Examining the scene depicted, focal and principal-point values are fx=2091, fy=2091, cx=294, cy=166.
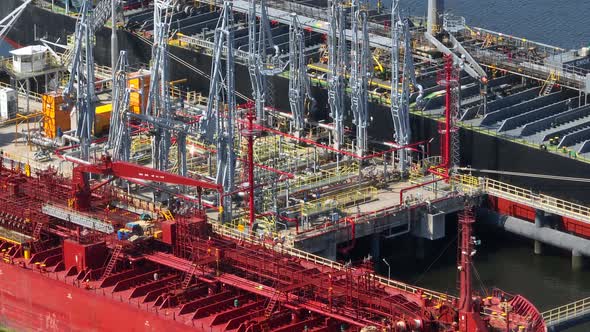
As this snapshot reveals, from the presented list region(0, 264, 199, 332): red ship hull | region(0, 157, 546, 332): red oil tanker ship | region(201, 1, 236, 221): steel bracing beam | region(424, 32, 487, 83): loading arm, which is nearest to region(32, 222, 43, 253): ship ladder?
region(0, 157, 546, 332): red oil tanker ship

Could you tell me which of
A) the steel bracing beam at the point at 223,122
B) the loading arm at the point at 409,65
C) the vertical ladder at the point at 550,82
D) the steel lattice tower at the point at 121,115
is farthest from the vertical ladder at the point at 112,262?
the vertical ladder at the point at 550,82

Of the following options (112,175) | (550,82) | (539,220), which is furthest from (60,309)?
(550,82)

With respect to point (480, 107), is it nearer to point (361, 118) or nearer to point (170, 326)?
point (361, 118)

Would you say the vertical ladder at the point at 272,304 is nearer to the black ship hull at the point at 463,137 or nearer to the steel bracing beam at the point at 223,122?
the steel bracing beam at the point at 223,122

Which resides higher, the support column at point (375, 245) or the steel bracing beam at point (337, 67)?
the steel bracing beam at point (337, 67)

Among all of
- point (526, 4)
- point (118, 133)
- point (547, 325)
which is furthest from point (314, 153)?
point (526, 4)

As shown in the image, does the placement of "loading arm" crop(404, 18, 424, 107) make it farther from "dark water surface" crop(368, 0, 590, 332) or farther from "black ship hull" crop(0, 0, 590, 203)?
"dark water surface" crop(368, 0, 590, 332)

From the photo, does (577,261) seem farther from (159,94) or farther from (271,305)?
(271,305)
